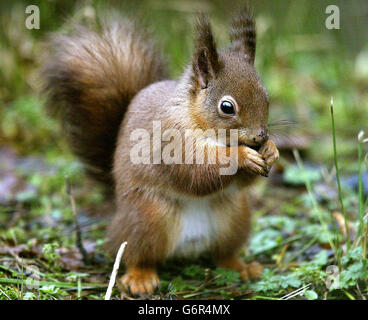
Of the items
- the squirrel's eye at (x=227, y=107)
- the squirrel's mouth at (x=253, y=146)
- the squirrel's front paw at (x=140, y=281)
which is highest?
the squirrel's eye at (x=227, y=107)

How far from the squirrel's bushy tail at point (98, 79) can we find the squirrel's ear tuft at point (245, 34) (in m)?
0.56

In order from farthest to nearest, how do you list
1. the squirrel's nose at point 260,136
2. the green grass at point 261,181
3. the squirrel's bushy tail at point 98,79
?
the squirrel's bushy tail at point 98,79
the green grass at point 261,181
the squirrel's nose at point 260,136

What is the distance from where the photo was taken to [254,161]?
1.85 meters

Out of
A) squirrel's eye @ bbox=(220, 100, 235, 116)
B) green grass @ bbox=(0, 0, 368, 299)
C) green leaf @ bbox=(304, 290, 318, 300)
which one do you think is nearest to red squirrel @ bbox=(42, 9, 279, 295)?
squirrel's eye @ bbox=(220, 100, 235, 116)

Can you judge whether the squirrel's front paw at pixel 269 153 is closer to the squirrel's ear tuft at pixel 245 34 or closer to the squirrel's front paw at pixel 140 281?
the squirrel's ear tuft at pixel 245 34

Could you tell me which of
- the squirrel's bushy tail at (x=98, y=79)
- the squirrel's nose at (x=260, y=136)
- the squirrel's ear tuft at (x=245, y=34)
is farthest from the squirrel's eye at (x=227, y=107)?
the squirrel's bushy tail at (x=98, y=79)

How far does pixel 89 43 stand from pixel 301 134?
6.07 feet

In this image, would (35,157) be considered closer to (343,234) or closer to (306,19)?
(343,234)

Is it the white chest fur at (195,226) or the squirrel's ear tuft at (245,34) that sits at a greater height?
the squirrel's ear tuft at (245,34)

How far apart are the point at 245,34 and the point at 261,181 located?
44.6 inches

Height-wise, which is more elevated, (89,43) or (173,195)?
(89,43)

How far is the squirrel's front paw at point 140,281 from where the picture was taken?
2.09 meters
